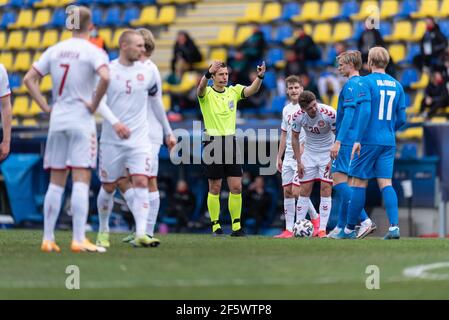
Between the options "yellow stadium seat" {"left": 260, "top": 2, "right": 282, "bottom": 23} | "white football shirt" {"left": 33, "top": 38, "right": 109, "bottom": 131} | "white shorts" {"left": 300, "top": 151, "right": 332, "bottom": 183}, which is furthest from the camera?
"yellow stadium seat" {"left": 260, "top": 2, "right": 282, "bottom": 23}

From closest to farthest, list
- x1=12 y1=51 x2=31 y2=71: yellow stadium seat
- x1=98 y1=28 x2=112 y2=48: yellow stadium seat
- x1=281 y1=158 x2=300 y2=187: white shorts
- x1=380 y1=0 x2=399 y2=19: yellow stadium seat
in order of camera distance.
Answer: x1=281 y1=158 x2=300 y2=187: white shorts
x1=380 y1=0 x2=399 y2=19: yellow stadium seat
x1=98 y1=28 x2=112 y2=48: yellow stadium seat
x1=12 y1=51 x2=31 y2=71: yellow stadium seat

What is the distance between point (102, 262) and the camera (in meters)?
9.74

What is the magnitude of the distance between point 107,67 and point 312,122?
16.4 feet

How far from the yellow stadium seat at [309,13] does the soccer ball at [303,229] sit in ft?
32.9

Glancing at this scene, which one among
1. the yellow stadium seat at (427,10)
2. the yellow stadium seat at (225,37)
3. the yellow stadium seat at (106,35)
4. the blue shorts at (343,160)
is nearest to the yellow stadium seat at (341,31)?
the yellow stadium seat at (427,10)

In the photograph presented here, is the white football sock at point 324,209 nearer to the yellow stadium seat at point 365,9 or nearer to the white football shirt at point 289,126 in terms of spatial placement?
the white football shirt at point 289,126

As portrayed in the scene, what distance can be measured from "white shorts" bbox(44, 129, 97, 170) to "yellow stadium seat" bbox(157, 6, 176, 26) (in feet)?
54.8

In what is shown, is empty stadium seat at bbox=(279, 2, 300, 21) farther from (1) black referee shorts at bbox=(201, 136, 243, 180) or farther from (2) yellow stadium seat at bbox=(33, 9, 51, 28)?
(1) black referee shorts at bbox=(201, 136, 243, 180)

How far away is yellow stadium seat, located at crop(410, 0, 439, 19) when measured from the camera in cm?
2293

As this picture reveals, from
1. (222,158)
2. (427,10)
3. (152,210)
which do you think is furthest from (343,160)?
(427,10)

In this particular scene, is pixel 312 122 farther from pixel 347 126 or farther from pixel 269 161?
pixel 269 161

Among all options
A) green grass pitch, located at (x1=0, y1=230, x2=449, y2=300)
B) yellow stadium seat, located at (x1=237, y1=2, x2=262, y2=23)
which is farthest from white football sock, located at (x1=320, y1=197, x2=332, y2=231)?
yellow stadium seat, located at (x1=237, y1=2, x2=262, y2=23)

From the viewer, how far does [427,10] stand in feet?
75.7
